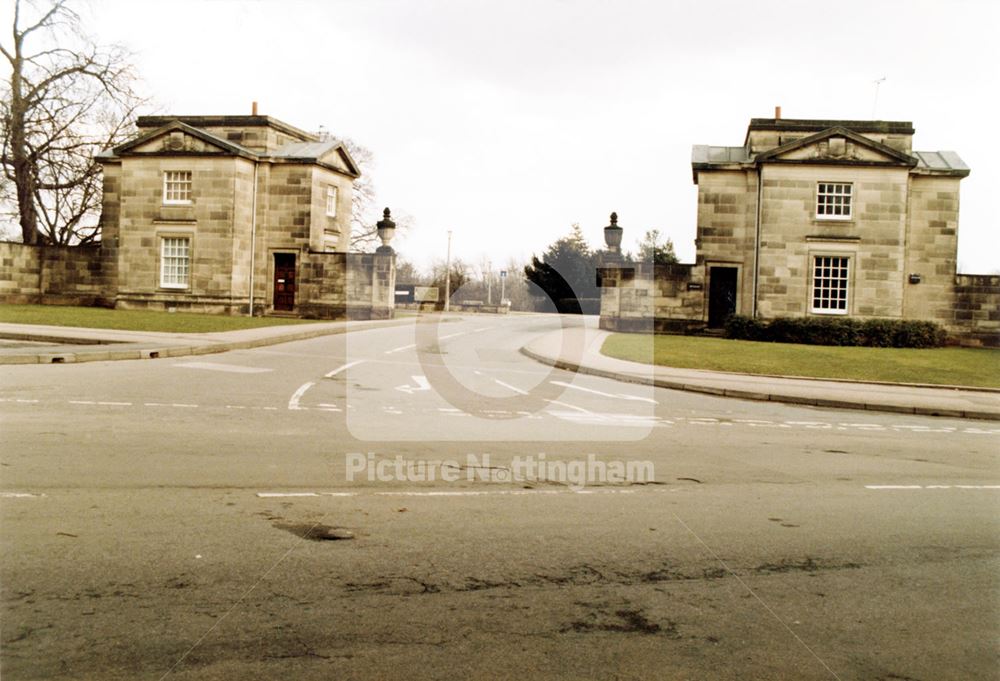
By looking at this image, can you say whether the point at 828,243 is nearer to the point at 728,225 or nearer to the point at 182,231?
the point at 728,225

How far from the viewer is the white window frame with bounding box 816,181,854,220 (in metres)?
36.3

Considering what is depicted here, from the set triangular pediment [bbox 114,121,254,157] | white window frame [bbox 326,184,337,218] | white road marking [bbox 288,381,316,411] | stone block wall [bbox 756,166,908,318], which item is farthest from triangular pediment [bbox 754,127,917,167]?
white road marking [bbox 288,381,316,411]

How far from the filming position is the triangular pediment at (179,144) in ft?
129

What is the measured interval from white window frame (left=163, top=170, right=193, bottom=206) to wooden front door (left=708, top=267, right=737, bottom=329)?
80.2ft

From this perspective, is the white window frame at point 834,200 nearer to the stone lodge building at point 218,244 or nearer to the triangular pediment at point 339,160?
the stone lodge building at point 218,244

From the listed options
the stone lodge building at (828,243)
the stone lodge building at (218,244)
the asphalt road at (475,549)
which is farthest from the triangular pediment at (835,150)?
the asphalt road at (475,549)

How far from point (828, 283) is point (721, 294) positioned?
14.8 ft

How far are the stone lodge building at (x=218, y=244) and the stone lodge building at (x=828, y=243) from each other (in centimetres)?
1376

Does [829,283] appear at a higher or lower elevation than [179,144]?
lower

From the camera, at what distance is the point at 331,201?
43312 mm

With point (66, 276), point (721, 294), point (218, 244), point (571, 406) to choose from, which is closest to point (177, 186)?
point (218, 244)

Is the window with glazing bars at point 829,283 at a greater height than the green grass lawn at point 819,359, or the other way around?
the window with glazing bars at point 829,283

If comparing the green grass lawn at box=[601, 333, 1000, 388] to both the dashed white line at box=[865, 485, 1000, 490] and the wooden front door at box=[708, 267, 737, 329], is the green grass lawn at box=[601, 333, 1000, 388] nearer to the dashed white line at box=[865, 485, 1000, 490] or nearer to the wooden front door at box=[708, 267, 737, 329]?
the wooden front door at box=[708, 267, 737, 329]

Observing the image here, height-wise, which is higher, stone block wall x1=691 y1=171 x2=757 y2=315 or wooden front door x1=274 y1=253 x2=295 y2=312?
stone block wall x1=691 y1=171 x2=757 y2=315
